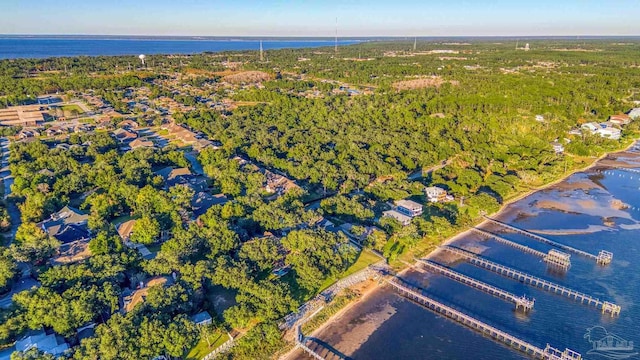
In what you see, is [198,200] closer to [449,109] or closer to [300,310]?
[300,310]

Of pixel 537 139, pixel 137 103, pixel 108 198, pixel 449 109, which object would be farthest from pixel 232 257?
pixel 137 103

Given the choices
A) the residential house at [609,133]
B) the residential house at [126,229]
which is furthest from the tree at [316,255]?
the residential house at [609,133]

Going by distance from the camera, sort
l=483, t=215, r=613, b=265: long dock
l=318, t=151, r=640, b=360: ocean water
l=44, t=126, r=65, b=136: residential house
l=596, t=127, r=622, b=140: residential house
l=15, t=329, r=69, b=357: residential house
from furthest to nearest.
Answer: l=596, t=127, r=622, b=140: residential house
l=44, t=126, r=65, b=136: residential house
l=483, t=215, r=613, b=265: long dock
l=318, t=151, r=640, b=360: ocean water
l=15, t=329, r=69, b=357: residential house

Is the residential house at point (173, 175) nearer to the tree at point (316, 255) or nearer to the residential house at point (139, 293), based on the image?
the residential house at point (139, 293)

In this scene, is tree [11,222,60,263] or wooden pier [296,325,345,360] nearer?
wooden pier [296,325,345,360]

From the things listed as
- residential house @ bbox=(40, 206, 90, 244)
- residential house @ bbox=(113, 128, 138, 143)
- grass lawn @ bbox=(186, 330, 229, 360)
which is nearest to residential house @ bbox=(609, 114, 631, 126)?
grass lawn @ bbox=(186, 330, 229, 360)

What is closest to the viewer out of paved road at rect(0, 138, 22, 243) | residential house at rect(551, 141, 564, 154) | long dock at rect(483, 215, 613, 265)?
long dock at rect(483, 215, 613, 265)

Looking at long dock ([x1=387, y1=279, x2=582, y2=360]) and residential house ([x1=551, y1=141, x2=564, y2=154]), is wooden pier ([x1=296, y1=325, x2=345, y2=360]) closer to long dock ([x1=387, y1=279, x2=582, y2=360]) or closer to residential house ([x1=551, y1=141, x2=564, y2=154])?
long dock ([x1=387, y1=279, x2=582, y2=360])
